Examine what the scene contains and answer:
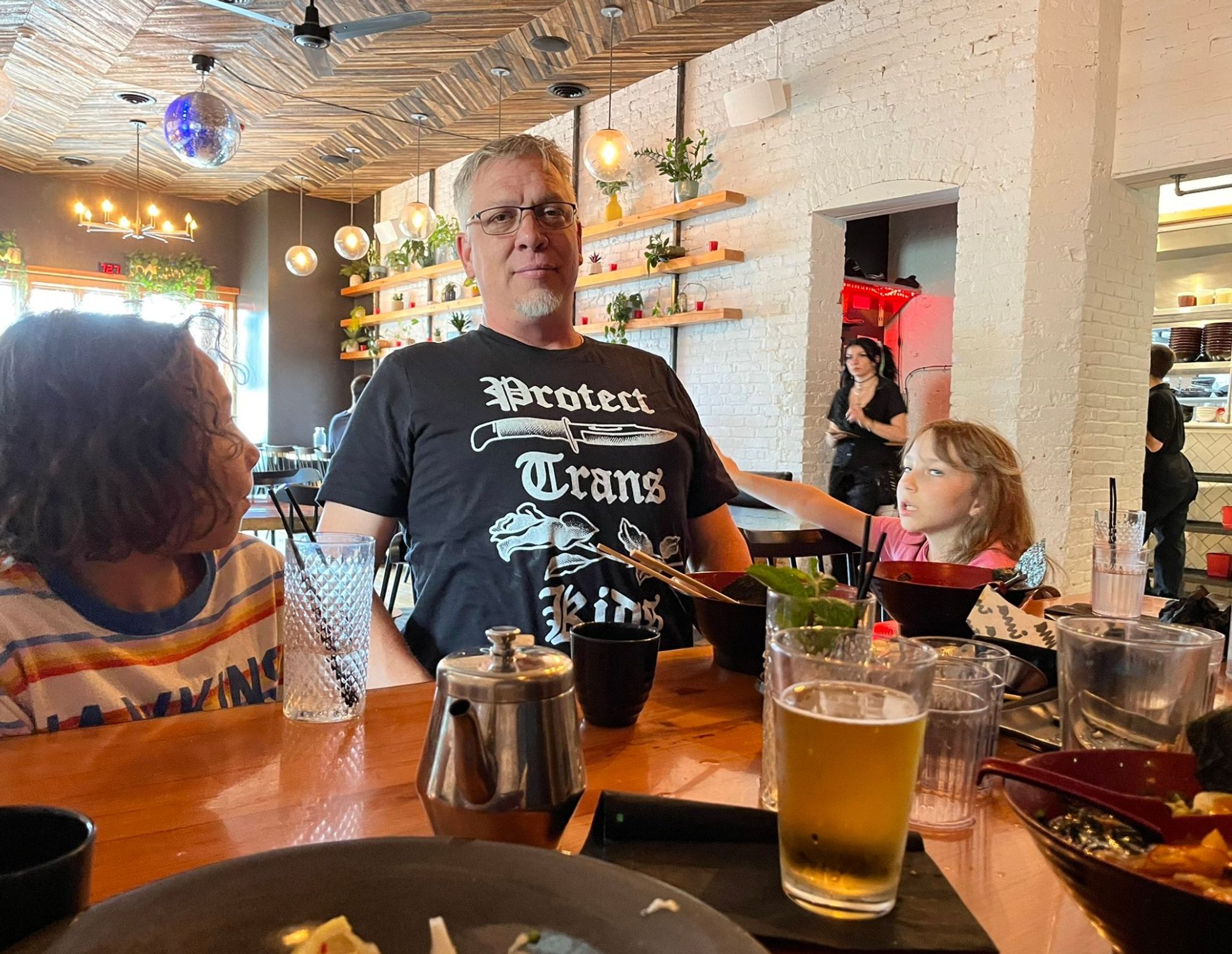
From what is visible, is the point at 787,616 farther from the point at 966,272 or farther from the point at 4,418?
the point at 966,272

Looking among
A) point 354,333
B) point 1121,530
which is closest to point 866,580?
point 1121,530

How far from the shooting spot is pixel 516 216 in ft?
6.51

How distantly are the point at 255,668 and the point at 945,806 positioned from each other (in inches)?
37.4

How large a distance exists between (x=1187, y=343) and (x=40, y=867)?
7.45 m

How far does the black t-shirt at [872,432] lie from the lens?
479 centimetres

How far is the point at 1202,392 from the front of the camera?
6.36 meters

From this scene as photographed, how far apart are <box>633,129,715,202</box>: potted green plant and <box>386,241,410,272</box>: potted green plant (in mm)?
3657

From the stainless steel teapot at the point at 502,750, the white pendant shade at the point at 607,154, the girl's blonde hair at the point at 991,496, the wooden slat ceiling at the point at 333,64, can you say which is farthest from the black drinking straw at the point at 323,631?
the wooden slat ceiling at the point at 333,64

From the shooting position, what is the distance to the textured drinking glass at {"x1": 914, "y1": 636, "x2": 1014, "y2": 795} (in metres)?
0.85

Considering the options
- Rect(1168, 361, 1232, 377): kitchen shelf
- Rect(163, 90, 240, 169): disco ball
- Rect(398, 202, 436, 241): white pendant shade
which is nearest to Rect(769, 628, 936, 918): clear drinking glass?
Rect(163, 90, 240, 169): disco ball

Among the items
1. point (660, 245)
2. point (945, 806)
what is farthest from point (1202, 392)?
point (945, 806)

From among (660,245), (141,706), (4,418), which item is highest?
(660,245)

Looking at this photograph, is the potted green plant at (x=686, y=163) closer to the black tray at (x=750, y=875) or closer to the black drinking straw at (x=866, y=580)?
the black drinking straw at (x=866, y=580)

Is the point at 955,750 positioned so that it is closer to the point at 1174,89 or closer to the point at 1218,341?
the point at 1174,89
